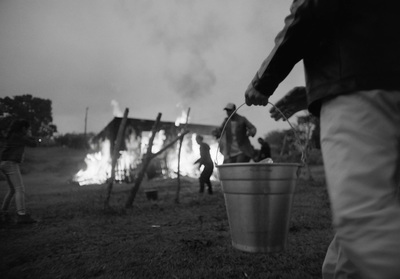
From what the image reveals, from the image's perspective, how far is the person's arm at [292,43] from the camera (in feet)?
3.52

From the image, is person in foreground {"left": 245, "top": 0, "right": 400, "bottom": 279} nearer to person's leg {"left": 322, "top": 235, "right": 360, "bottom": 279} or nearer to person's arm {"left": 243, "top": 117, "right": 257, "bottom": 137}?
person's leg {"left": 322, "top": 235, "right": 360, "bottom": 279}

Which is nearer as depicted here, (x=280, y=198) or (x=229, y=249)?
(x=280, y=198)

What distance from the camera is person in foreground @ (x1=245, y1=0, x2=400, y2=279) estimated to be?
816 millimetres

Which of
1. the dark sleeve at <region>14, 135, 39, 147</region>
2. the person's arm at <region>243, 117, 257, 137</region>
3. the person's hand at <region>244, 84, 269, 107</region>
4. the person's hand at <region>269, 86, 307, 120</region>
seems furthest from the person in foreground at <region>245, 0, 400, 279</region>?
the dark sleeve at <region>14, 135, 39, 147</region>

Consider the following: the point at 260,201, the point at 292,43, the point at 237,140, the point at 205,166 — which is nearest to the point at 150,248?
the point at 260,201

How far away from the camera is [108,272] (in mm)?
2342

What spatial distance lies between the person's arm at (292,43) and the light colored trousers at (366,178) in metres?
0.33

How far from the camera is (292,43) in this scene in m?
1.21

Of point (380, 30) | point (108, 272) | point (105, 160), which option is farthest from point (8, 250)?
point (105, 160)

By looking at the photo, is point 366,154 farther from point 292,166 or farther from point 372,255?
point 292,166

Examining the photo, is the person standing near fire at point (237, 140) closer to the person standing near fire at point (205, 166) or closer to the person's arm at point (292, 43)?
the person standing near fire at point (205, 166)

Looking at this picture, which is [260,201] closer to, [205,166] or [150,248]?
[150,248]

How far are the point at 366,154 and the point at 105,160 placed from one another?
18372 millimetres

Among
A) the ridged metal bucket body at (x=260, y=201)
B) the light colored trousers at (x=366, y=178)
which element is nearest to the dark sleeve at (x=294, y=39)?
the light colored trousers at (x=366, y=178)
